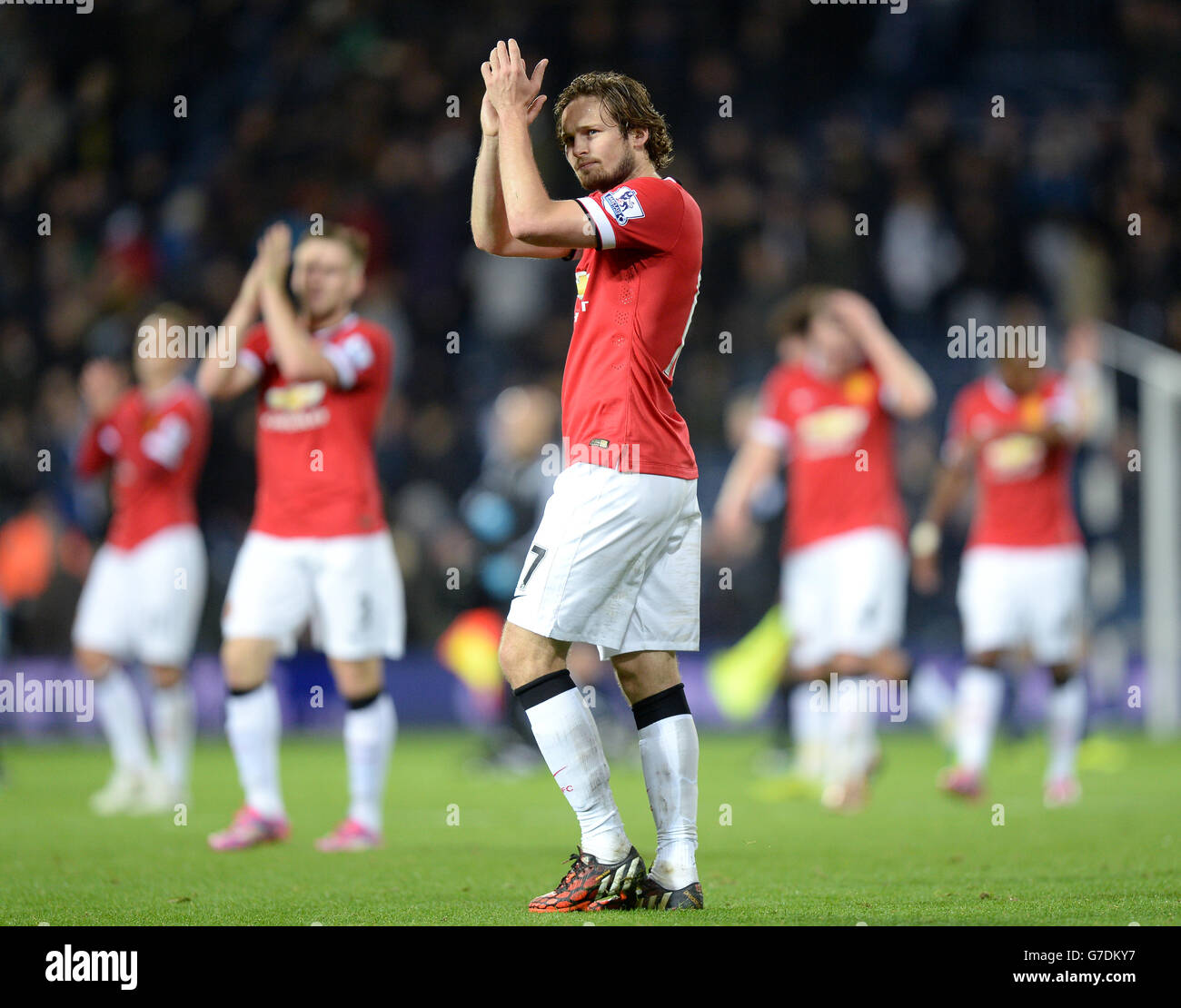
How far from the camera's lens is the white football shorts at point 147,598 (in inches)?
386

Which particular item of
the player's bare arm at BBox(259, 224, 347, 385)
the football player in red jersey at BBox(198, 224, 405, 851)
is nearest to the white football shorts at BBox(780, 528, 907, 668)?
the football player in red jersey at BBox(198, 224, 405, 851)

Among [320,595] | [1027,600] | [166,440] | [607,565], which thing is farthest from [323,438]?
[1027,600]

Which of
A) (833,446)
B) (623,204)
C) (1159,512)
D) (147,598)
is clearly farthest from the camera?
(1159,512)

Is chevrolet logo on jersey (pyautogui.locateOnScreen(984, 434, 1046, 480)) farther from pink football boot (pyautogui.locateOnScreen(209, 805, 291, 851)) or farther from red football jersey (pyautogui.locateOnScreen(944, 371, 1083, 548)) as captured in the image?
pink football boot (pyautogui.locateOnScreen(209, 805, 291, 851))

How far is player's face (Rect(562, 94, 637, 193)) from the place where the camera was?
15.9 feet

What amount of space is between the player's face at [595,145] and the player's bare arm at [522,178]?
19 centimetres

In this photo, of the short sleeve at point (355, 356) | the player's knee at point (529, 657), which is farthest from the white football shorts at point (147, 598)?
the player's knee at point (529, 657)

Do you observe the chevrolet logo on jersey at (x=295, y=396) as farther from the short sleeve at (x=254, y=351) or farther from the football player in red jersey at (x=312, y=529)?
the short sleeve at (x=254, y=351)

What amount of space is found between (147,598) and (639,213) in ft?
19.9

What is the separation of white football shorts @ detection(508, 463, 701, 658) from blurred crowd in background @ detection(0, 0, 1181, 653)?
9328mm

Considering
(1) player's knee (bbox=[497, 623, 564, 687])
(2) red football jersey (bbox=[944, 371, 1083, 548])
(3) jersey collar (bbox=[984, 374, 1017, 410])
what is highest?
(3) jersey collar (bbox=[984, 374, 1017, 410])

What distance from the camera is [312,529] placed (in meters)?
7.16

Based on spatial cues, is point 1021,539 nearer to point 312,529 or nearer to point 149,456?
point 312,529
